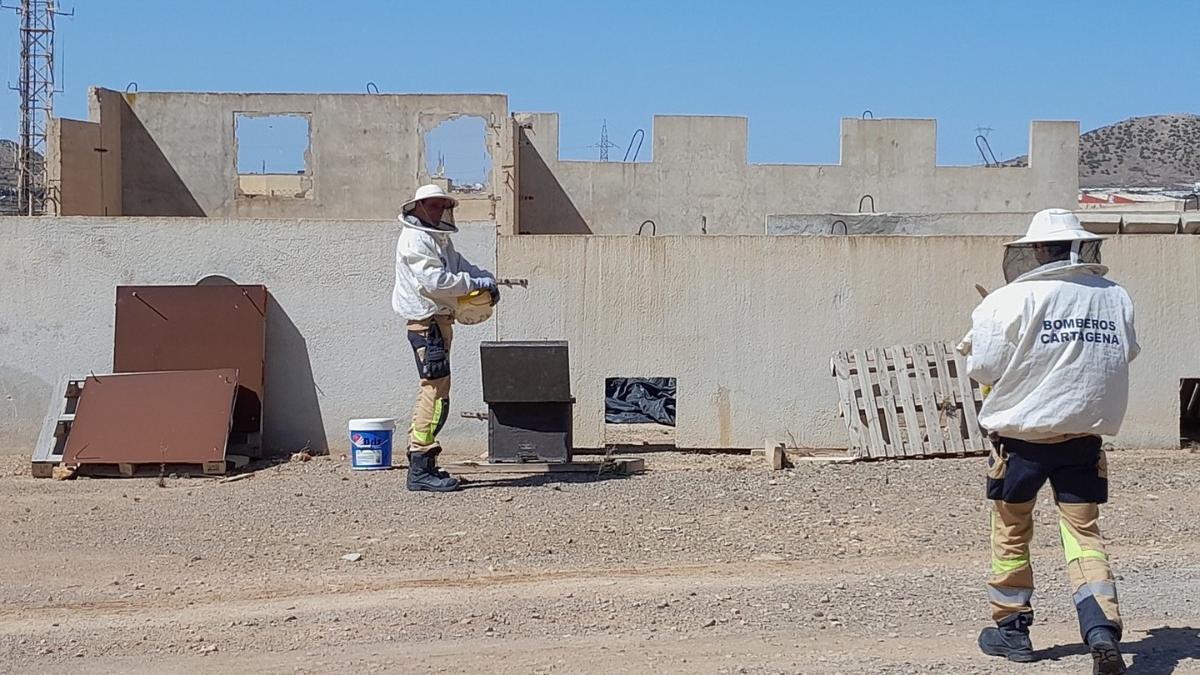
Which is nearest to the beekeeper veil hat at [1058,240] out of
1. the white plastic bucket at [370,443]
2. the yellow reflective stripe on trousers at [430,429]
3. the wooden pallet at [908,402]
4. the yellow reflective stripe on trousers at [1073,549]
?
the yellow reflective stripe on trousers at [1073,549]

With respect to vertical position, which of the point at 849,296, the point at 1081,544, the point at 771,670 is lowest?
the point at 771,670

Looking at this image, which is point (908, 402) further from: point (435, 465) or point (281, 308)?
point (281, 308)

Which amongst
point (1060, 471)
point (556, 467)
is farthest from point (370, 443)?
point (1060, 471)

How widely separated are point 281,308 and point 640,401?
15.7 feet

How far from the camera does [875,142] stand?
83.6 feet

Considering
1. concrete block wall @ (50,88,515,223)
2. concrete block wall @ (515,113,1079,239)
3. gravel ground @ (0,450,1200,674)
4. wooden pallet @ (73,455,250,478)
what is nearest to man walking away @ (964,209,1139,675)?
gravel ground @ (0,450,1200,674)

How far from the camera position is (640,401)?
599 inches

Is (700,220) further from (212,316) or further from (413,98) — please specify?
(212,316)

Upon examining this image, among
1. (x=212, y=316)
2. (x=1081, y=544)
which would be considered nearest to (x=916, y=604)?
(x=1081, y=544)

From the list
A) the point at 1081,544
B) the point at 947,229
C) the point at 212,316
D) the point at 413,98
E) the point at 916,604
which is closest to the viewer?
the point at 1081,544

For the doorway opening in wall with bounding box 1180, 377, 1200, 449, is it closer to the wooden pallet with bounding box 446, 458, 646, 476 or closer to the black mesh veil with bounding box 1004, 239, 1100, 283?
the wooden pallet with bounding box 446, 458, 646, 476

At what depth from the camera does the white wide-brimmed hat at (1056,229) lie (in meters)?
5.44

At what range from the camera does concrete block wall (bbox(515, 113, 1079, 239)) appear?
24578mm

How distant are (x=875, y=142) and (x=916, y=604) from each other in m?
19.9
